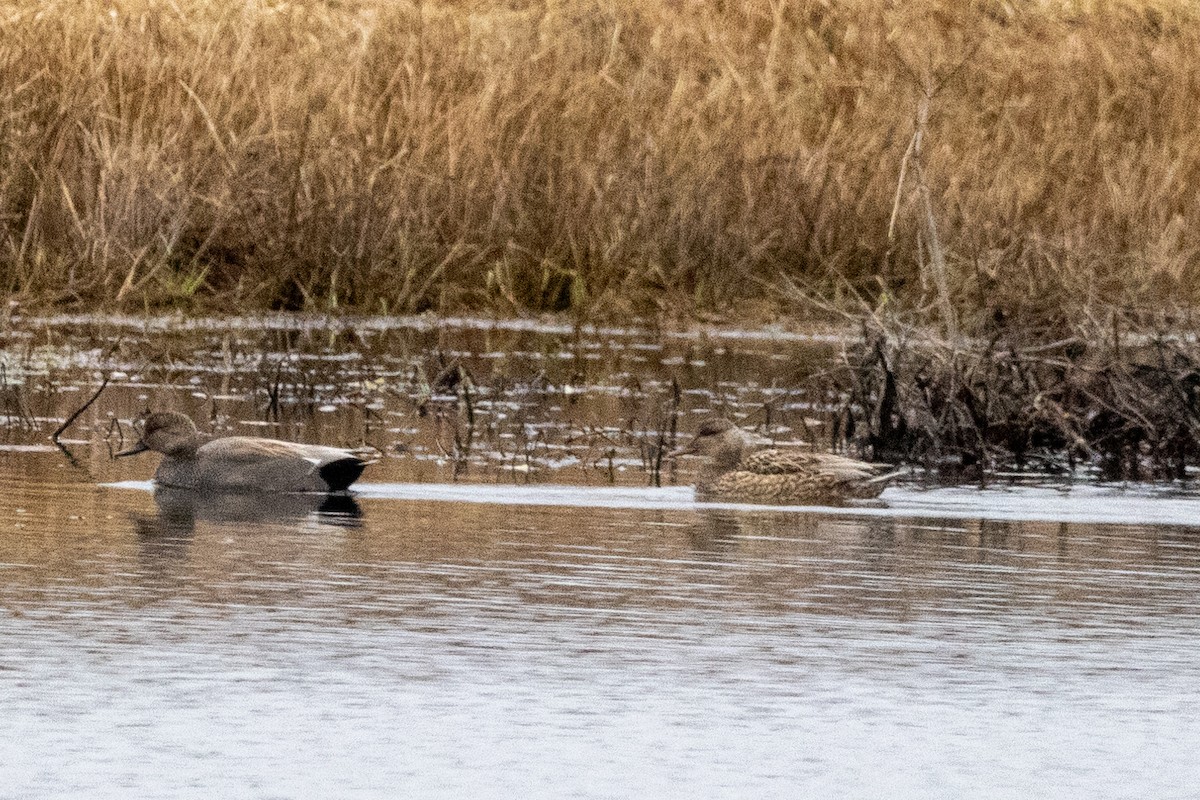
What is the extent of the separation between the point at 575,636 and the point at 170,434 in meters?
3.78

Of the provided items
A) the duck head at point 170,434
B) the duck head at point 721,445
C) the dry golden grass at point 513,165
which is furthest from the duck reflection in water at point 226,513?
the dry golden grass at point 513,165

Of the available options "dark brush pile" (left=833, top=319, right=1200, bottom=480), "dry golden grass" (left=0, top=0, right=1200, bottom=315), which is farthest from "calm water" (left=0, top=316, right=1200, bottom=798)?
"dry golden grass" (left=0, top=0, right=1200, bottom=315)

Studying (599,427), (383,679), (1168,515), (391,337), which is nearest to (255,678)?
(383,679)

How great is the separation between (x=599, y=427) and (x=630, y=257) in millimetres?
5518

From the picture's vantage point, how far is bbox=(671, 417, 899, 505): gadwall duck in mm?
10062

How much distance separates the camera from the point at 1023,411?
11359 millimetres

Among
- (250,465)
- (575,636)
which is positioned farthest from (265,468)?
(575,636)

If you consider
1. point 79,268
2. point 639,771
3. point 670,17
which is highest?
point 670,17

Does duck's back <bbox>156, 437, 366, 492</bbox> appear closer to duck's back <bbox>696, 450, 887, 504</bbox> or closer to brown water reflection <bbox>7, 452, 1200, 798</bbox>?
brown water reflection <bbox>7, 452, 1200, 798</bbox>

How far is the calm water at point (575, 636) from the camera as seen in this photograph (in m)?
5.42

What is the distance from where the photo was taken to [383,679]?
614 centimetres

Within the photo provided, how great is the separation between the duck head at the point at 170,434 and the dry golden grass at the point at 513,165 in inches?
230

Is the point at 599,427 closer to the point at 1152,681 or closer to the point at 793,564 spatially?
the point at 793,564

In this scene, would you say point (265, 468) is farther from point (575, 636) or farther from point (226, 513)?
point (575, 636)
